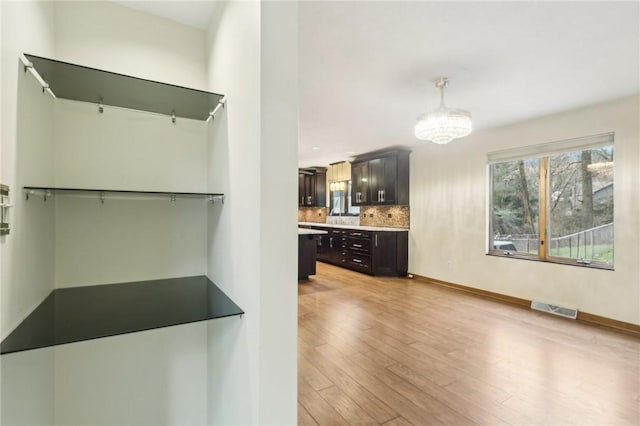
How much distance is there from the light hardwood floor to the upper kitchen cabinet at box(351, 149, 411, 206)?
2.56 m


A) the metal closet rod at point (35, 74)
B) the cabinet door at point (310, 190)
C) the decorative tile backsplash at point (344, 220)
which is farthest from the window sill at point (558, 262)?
the metal closet rod at point (35, 74)

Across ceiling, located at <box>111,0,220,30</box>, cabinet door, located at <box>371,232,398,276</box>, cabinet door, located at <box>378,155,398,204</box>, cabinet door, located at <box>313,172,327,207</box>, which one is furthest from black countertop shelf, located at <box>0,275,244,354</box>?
cabinet door, located at <box>313,172,327,207</box>

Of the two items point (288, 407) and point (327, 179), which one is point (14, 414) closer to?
point (288, 407)

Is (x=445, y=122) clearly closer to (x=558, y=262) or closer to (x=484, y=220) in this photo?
(x=484, y=220)

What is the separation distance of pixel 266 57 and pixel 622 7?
2.40m

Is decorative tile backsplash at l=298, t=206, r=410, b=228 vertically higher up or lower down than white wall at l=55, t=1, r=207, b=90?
lower down

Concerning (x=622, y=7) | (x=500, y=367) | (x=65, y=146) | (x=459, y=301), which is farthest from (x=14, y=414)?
(x=459, y=301)

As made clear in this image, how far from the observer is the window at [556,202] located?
3.62 metres

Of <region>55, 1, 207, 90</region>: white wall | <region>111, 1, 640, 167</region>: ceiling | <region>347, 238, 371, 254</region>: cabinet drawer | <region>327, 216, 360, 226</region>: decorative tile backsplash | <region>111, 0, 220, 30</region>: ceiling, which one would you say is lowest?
<region>347, 238, 371, 254</region>: cabinet drawer

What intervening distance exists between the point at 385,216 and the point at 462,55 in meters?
4.48

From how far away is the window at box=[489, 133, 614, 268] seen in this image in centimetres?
362

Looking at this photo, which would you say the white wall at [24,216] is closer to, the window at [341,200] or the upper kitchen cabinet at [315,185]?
the window at [341,200]

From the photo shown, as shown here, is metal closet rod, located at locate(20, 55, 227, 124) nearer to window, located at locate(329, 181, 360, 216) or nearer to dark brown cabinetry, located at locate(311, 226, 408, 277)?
dark brown cabinetry, located at locate(311, 226, 408, 277)

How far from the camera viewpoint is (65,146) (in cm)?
139
